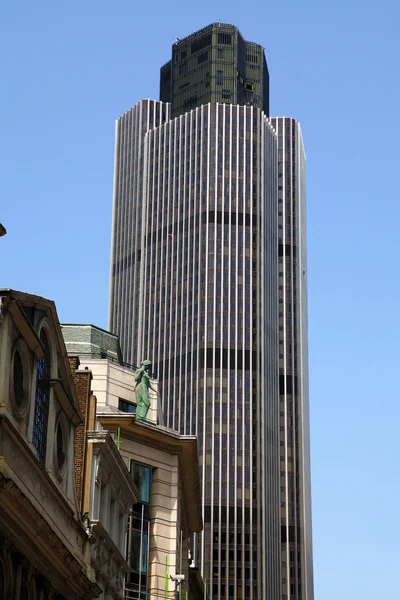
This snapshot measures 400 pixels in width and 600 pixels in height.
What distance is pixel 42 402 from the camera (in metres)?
43.4

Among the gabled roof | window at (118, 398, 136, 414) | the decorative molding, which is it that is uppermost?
window at (118, 398, 136, 414)

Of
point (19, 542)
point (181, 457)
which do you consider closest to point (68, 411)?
point (19, 542)

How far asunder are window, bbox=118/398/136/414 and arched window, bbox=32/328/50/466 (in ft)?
119

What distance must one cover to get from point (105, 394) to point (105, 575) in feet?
78.2

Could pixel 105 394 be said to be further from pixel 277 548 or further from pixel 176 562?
pixel 277 548

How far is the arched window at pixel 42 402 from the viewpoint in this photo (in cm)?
4222

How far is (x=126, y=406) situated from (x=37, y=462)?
40946 mm

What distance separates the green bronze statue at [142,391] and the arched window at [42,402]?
3324 cm

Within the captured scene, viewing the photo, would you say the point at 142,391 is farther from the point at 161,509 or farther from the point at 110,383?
the point at 161,509

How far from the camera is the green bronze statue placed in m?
78.0

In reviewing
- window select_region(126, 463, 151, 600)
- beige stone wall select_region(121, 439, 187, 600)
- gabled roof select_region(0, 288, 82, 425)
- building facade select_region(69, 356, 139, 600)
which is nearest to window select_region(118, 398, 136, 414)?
beige stone wall select_region(121, 439, 187, 600)

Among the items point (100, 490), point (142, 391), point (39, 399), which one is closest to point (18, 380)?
point (39, 399)

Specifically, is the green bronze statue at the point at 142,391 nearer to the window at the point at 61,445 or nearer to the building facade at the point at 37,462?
the building facade at the point at 37,462

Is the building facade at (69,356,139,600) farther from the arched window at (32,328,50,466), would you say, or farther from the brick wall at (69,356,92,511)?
the arched window at (32,328,50,466)
